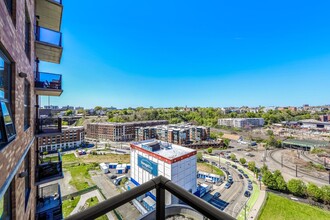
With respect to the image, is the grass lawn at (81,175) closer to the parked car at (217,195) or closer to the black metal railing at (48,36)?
the parked car at (217,195)

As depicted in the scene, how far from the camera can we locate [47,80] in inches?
177

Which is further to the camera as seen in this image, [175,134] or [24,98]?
[175,134]

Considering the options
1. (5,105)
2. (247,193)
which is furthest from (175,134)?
(5,105)

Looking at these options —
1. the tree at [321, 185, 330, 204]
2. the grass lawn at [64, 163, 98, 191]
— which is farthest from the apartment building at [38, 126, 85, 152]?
the tree at [321, 185, 330, 204]

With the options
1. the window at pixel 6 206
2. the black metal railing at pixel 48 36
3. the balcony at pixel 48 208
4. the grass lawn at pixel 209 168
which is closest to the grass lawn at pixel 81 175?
the balcony at pixel 48 208

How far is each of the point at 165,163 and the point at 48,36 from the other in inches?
441

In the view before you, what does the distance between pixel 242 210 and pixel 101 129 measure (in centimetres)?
3523

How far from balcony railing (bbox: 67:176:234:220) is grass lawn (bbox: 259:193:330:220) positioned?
49.6ft

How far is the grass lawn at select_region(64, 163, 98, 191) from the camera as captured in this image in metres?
17.1

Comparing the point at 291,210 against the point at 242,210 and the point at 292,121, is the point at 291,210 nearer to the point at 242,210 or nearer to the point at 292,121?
the point at 242,210

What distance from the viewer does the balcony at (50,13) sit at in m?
4.05

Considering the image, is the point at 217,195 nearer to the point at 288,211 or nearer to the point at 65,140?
the point at 288,211

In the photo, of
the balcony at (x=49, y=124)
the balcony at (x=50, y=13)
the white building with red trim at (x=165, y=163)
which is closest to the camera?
the balcony at (x=50, y=13)

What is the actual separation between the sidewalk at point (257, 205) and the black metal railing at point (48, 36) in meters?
15.6
